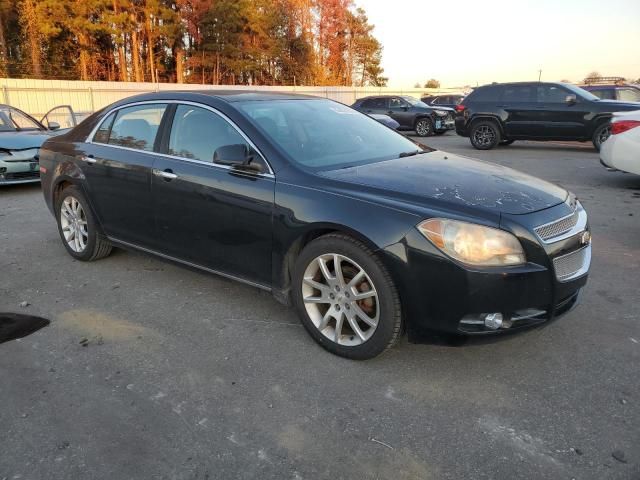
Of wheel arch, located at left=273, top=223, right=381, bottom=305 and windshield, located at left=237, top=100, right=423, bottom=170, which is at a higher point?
windshield, located at left=237, top=100, right=423, bottom=170

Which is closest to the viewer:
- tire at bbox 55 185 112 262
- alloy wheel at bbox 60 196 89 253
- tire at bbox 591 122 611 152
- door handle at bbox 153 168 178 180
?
door handle at bbox 153 168 178 180

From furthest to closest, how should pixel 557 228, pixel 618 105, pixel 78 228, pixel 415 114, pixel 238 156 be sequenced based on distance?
1. pixel 415 114
2. pixel 618 105
3. pixel 78 228
4. pixel 238 156
5. pixel 557 228

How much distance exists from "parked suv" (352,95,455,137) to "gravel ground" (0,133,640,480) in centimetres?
1557

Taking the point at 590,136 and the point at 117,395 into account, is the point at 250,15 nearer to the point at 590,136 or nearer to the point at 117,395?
the point at 590,136

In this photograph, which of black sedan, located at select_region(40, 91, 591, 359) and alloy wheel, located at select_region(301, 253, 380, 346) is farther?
alloy wheel, located at select_region(301, 253, 380, 346)

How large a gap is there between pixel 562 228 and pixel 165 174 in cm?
272

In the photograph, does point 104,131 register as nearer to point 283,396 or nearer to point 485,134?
point 283,396

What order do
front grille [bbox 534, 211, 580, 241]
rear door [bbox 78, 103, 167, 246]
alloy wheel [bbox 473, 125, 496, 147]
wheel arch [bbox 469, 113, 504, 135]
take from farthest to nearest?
1. alloy wheel [bbox 473, 125, 496, 147]
2. wheel arch [bbox 469, 113, 504, 135]
3. rear door [bbox 78, 103, 167, 246]
4. front grille [bbox 534, 211, 580, 241]

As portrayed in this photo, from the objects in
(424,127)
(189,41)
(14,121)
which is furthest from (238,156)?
(189,41)

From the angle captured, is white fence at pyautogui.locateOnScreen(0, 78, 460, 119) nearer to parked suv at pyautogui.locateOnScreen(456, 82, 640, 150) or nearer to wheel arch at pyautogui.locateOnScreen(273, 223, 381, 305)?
parked suv at pyautogui.locateOnScreen(456, 82, 640, 150)

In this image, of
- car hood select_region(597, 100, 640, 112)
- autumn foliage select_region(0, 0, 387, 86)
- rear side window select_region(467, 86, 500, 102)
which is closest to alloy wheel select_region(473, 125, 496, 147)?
rear side window select_region(467, 86, 500, 102)

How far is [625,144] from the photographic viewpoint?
Result: 7637mm

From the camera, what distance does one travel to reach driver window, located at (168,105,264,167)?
3.78m

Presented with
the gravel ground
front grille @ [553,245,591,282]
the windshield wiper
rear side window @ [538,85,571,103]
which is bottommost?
the gravel ground
